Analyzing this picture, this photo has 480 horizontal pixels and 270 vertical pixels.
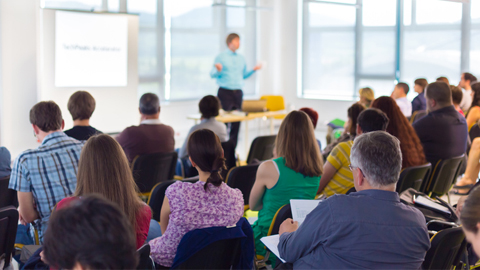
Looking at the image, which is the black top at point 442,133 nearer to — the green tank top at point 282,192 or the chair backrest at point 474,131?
the chair backrest at point 474,131

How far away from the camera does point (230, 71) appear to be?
25.9ft

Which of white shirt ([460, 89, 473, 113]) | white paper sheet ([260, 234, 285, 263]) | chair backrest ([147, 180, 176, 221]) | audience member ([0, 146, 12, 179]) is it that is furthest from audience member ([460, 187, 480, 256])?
white shirt ([460, 89, 473, 113])

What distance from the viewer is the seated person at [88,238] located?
0.93 m

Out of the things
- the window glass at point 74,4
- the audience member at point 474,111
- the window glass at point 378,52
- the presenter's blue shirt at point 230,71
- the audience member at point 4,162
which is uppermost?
the window glass at point 74,4

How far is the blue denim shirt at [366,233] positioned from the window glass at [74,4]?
6.36 meters

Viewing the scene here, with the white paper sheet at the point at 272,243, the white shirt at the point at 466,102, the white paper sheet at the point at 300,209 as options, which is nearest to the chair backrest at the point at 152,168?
the white paper sheet at the point at 300,209

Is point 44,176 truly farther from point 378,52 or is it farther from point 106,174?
point 378,52

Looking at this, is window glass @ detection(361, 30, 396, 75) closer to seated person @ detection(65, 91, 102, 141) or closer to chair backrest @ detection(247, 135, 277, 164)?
chair backrest @ detection(247, 135, 277, 164)

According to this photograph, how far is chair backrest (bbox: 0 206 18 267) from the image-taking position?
6.81 feet

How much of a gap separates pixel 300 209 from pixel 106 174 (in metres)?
0.91

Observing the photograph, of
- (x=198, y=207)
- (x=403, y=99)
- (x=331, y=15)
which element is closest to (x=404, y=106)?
(x=403, y=99)

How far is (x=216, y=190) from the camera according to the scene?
7.35ft

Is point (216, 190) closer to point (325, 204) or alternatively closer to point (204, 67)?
point (325, 204)

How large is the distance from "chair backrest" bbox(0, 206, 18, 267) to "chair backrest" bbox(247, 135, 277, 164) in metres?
2.81
